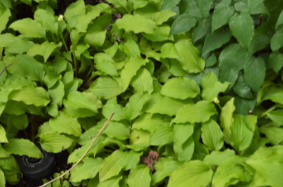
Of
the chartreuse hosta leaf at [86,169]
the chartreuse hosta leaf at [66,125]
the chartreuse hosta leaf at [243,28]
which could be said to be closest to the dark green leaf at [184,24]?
the chartreuse hosta leaf at [243,28]

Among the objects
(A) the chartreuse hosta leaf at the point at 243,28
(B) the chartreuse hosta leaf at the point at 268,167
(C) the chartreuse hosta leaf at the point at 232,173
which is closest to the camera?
(B) the chartreuse hosta leaf at the point at 268,167

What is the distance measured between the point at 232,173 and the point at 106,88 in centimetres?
131

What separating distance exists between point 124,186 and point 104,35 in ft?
4.79

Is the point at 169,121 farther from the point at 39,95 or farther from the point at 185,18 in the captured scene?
the point at 39,95

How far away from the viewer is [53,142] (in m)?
2.29

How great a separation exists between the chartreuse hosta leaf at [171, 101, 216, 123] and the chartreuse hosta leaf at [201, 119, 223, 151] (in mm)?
68

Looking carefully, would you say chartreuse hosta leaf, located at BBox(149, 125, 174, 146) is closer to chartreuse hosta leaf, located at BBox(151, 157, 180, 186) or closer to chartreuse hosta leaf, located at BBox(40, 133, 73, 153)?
chartreuse hosta leaf, located at BBox(151, 157, 180, 186)

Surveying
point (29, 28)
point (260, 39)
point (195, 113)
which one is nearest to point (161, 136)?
point (195, 113)

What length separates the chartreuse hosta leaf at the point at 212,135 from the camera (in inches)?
78.4

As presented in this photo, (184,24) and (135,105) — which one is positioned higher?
(184,24)

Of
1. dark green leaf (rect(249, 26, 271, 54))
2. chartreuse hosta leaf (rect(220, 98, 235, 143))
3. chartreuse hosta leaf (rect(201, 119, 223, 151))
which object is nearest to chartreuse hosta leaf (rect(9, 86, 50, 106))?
chartreuse hosta leaf (rect(201, 119, 223, 151))

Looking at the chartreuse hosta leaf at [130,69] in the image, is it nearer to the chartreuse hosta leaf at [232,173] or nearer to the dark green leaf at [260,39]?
the dark green leaf at [260,39]

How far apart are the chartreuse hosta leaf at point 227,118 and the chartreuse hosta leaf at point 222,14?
57cm

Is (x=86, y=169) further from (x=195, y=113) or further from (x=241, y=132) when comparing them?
(x=241, y=132)
